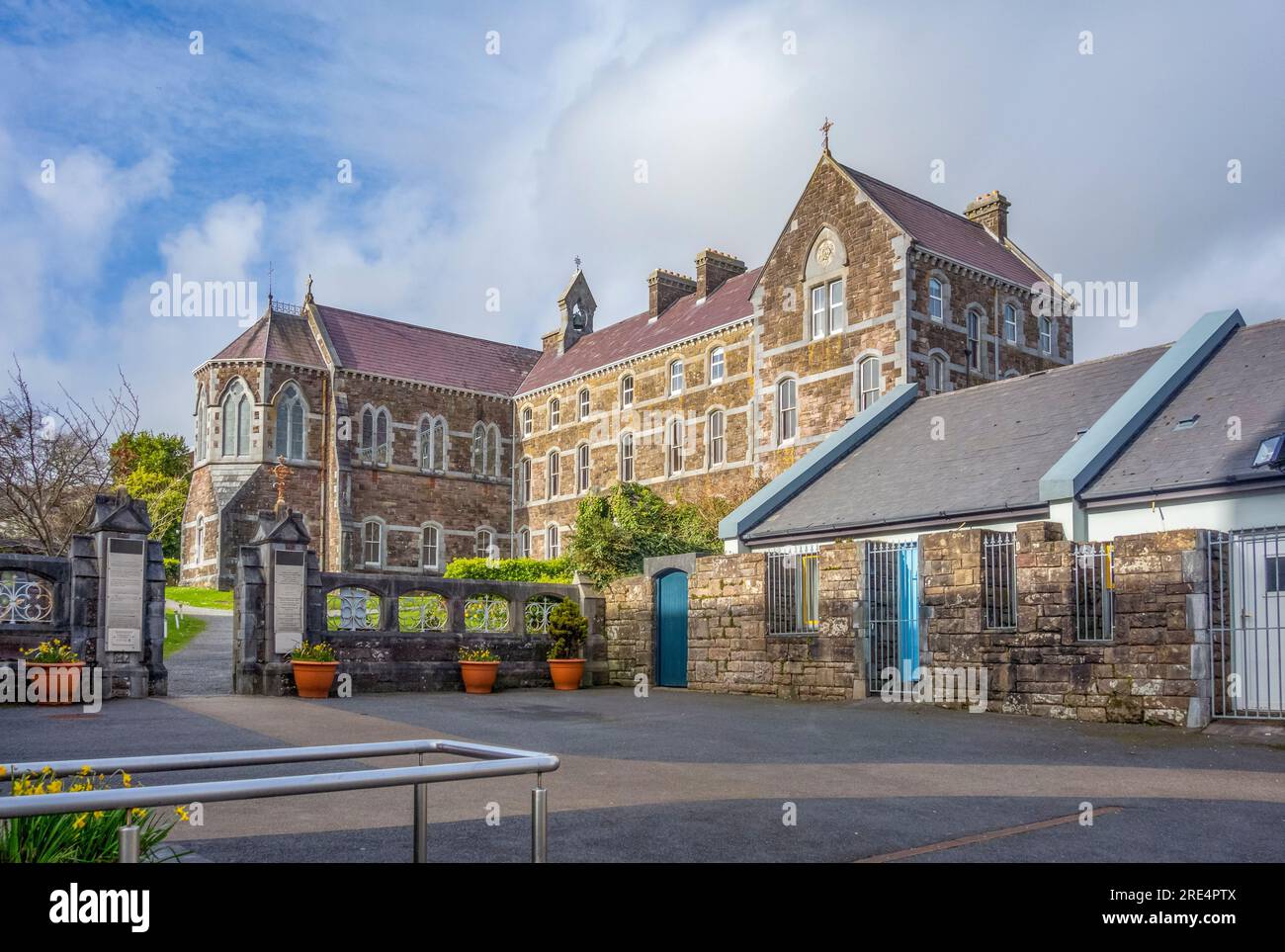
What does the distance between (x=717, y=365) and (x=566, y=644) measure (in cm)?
2052

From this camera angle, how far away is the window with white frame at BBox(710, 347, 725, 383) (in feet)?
133

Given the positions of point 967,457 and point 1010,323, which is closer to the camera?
point 967,457

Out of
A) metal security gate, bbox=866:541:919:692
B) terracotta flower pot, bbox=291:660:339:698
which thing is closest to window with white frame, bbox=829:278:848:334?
metal security gate, bbox=866:541:919:692

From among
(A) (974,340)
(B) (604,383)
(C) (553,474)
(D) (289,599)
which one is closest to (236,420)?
(C) (553,474)

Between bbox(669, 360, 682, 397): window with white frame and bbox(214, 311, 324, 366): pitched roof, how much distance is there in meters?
16.2

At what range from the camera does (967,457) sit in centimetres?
2077

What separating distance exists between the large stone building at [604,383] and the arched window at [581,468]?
0.40ft

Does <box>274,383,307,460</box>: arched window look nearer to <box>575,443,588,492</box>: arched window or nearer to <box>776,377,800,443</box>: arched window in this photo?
<box>575,443,588,492</box>: arched window

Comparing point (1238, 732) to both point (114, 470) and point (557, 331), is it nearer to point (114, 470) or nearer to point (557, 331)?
point (114, 470)

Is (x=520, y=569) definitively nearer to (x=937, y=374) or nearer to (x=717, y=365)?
(x=717, y=365)

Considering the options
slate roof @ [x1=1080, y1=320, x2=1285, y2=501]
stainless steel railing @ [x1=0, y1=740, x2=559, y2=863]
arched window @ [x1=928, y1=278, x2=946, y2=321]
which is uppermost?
arched window @ [x1=928, y1=278, x2=946, y2=321]

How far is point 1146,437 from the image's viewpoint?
17766 mm
